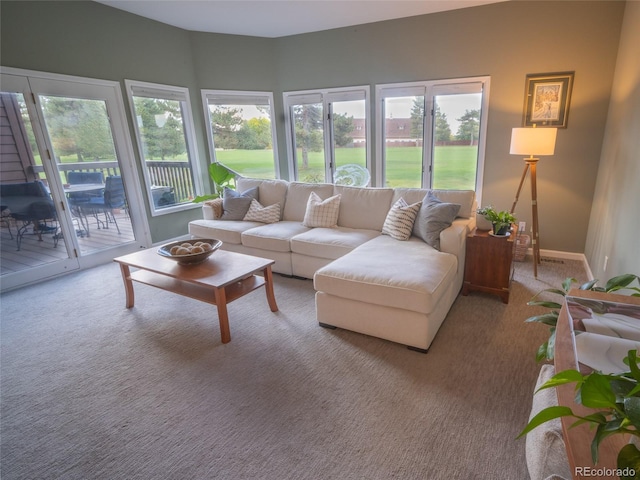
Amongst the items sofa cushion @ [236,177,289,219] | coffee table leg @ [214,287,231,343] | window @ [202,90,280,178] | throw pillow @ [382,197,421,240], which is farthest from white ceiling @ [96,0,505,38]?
coffee table leg @ [214,287,231,343]

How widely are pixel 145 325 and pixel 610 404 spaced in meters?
2.93

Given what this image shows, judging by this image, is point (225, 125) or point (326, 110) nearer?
point (326, 110)

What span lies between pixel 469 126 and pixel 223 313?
372 centimetres

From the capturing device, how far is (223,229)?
391 cm

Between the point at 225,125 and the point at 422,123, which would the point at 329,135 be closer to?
the point at 422,123

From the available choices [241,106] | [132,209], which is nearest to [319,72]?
[241,106]

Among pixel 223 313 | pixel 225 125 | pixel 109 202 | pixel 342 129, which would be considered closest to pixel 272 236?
pixel 223 313

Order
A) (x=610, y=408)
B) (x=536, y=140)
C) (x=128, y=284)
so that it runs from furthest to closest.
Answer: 1. (x=536, y=140)
2. (x=128, y=284)
3. (x=610, y=408)

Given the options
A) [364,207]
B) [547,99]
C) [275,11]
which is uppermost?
[275,11]

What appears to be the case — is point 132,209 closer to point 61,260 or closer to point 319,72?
point 61,260

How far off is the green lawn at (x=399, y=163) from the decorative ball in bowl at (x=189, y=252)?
3000 mm

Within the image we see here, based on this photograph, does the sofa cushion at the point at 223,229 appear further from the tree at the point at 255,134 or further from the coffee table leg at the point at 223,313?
the tree at the point at 255,134

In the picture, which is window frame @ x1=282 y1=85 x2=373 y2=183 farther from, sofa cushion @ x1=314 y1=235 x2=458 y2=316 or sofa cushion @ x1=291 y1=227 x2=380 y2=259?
sofa cushion @ x1=314 y1=235 x2=458 y2=316

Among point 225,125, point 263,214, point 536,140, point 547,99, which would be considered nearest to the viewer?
point 536,140
